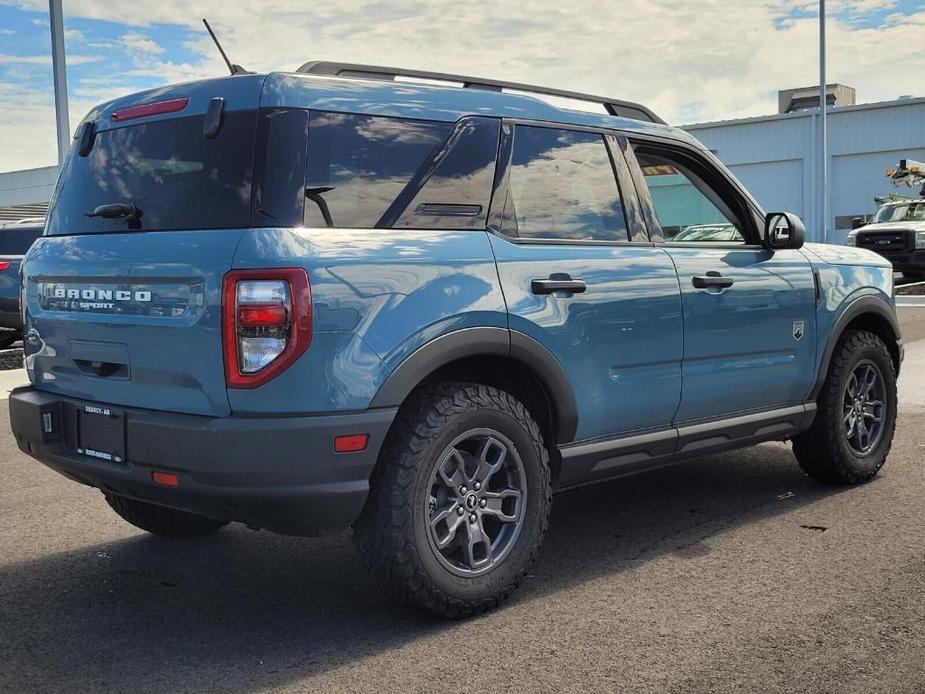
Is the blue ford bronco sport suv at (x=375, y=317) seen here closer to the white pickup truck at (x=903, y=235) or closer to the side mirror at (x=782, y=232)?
the side mirror at (x=782, y=232)

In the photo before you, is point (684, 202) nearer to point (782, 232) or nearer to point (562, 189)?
point (782, 232)

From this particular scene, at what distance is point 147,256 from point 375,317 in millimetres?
824

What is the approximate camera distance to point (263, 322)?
11.2 ft

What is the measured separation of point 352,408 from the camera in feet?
11.6

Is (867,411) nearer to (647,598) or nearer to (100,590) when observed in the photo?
(647,598)

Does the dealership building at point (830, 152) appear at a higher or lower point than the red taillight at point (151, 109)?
higher

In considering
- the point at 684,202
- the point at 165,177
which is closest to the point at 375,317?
the point at 165,177

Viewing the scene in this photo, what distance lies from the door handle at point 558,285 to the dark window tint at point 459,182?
1.02 ft

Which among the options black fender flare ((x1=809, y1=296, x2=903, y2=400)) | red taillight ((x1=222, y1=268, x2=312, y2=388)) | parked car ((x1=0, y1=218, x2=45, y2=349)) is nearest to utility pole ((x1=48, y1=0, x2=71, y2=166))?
parked car ((x1=0, y1=218, x2=45, y2=349))

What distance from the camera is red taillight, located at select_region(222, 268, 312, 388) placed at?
3412 millimetres

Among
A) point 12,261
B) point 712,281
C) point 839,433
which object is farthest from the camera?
point 12,261

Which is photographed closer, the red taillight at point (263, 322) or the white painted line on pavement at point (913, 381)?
the red taillight at point (263, 322)

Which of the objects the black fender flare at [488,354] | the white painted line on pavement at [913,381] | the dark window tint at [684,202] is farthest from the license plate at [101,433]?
the white painted line on pavement at [913,381]

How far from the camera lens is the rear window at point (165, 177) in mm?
3627
